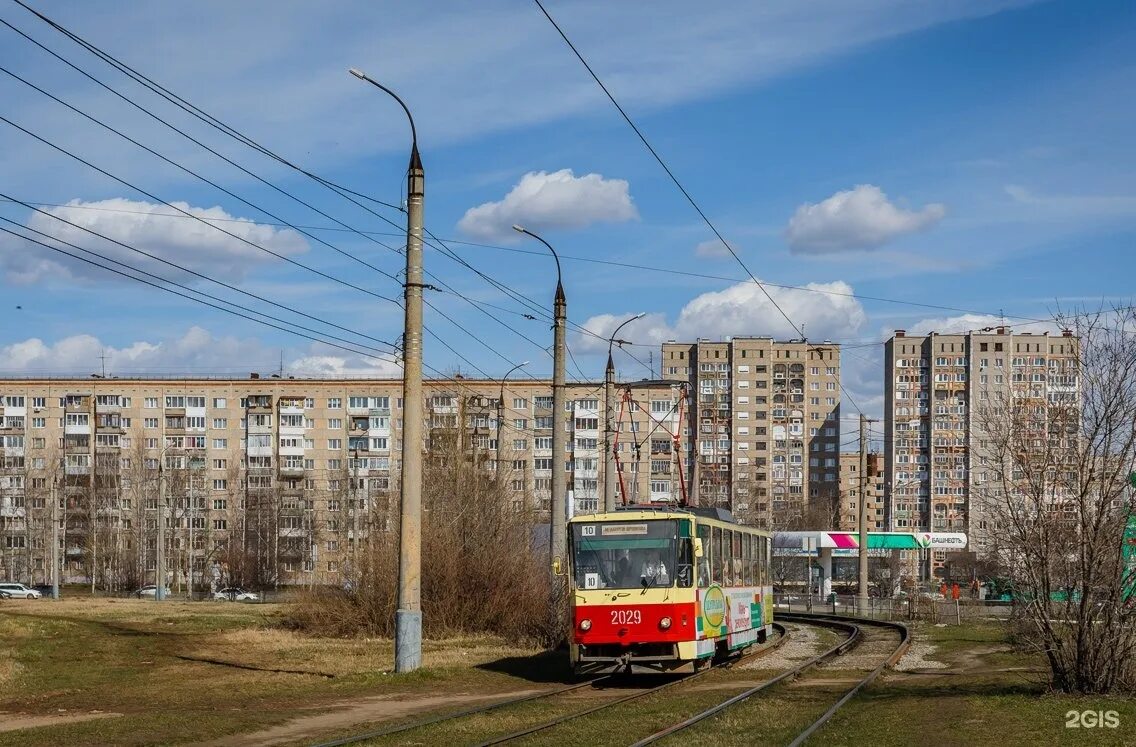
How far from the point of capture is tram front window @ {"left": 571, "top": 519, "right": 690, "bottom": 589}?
23109 millimetres

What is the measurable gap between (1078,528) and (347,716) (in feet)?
30.8

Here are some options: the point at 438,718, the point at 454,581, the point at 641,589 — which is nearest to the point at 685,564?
the point at 641,589

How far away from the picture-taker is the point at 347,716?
16.8m

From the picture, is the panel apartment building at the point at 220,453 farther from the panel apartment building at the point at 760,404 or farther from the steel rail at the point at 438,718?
the steel rail at the point at 438,718

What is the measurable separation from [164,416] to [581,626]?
96409 mm

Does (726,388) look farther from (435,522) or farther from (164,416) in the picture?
(435,522)

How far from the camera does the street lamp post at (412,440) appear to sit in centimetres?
2156

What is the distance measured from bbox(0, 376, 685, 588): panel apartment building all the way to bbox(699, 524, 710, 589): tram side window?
79219 millimetres

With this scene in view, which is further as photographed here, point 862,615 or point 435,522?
point 862,615

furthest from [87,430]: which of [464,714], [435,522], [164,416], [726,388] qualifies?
[464,714]

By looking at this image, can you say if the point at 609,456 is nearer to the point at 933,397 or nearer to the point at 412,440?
the point at 412,440

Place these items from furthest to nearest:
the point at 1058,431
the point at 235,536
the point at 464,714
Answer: the point at 235,536 → the point at 1058,431 → the point at 464,714

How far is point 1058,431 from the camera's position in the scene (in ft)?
58.8

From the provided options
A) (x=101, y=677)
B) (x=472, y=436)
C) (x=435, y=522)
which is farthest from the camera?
(x=472, y=436)
